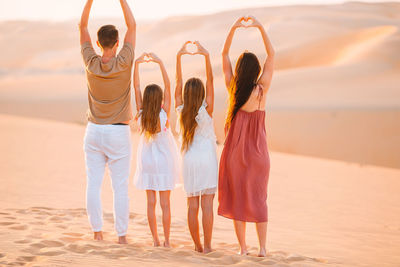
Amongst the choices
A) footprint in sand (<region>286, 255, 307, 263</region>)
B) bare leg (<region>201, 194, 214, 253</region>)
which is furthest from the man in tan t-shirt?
footprint in sand (<region>286, 255, 307, 263</region>)

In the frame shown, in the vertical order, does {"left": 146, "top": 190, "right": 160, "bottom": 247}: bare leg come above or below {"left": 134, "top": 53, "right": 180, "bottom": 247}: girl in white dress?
below

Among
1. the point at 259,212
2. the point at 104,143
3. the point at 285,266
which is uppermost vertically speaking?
the point at 104,143

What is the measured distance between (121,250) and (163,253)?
0.39 meters

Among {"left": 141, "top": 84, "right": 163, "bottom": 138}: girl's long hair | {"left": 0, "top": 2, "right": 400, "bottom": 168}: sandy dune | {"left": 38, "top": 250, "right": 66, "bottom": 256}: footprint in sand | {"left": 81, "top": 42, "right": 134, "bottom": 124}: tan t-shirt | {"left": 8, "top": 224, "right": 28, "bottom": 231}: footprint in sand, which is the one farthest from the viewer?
{"left": 0, "top": 2, "right": 400, "bottom": 168}: sandy dune

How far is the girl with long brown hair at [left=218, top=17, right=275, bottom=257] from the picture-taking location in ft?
16.6

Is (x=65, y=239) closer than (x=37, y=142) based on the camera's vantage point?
Yes

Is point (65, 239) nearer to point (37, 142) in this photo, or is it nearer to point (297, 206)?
point (297, 206)

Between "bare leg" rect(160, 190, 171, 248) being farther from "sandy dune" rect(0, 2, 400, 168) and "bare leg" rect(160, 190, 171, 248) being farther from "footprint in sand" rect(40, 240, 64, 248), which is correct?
"sandy dune" rect(0, 2, 400, 168)

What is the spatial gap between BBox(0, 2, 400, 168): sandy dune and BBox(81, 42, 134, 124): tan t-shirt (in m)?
13.0

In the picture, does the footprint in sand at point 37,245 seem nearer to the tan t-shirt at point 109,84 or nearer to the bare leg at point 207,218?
the tan t-shirt at point 109,84

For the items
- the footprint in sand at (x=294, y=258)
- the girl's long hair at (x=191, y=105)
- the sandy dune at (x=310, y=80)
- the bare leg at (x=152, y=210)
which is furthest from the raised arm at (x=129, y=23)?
the sandy dune at (x=310, y=80)

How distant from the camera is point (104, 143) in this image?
5016 mm

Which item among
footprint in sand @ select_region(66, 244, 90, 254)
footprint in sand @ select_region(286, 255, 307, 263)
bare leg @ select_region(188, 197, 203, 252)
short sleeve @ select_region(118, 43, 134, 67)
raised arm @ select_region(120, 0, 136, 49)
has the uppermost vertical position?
raised arm @ select_region(120, 0, 136, 49)

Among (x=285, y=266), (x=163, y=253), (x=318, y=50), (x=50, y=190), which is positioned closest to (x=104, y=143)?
(x=163, y=253)
